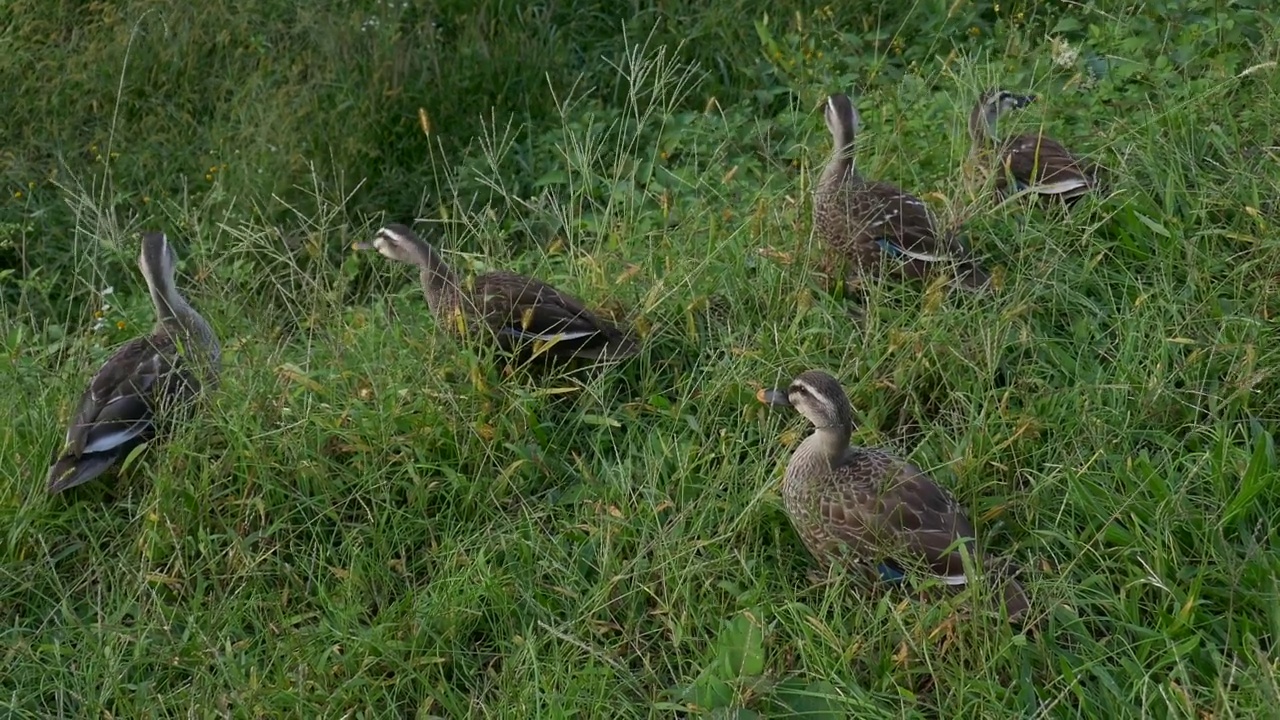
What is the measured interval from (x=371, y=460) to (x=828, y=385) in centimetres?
160

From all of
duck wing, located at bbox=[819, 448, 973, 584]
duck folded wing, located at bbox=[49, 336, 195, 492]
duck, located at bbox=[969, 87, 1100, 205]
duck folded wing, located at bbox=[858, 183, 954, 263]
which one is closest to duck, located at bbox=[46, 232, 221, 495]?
duck folded wing, located at bbox=[49, 336, 195, 492]

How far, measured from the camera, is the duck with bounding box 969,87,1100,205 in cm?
579

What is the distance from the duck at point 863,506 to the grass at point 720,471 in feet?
0.35

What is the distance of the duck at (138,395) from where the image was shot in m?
5.07

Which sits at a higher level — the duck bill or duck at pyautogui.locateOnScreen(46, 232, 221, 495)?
the duck bill

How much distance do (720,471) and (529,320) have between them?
3.27 feet

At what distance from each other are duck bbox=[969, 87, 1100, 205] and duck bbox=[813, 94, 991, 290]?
1.27ft

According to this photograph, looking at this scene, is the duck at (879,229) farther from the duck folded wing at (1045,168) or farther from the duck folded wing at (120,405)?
the duck folded wing at (120,405)

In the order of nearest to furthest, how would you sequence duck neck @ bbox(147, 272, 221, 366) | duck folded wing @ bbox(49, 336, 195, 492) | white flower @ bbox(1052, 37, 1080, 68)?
duck folded wing @ bbox(49, 336, 195, 492)
duck neck @ bbox(147, 272, 221, 366)
white flower @ bbox(1052, 37, 1080, 68)

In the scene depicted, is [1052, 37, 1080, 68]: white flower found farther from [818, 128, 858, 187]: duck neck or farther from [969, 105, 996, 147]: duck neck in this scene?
[818, 128, 858, 187]: duck neck

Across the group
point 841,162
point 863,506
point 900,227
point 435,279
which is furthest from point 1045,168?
point 435,279

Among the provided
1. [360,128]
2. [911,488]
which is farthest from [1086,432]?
[360,128]

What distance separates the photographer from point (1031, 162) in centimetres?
592

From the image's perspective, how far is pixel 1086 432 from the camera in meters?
4.72
